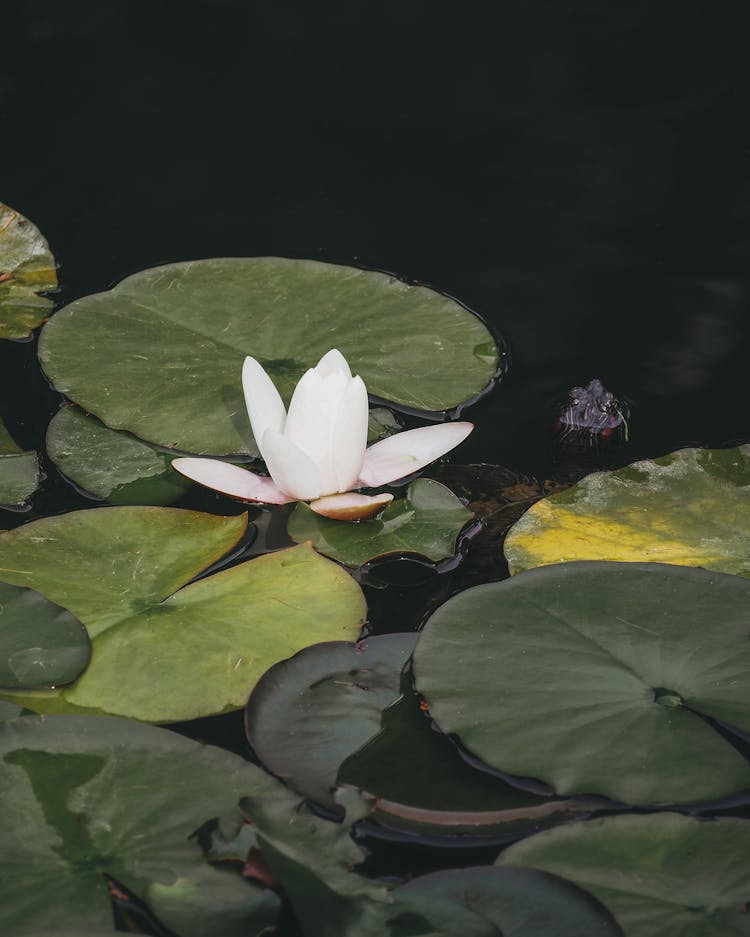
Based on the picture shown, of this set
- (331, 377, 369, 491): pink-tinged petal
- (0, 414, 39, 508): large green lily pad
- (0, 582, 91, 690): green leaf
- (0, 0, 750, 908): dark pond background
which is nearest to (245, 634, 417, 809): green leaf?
(0, 0, 750, 908): dark pond background

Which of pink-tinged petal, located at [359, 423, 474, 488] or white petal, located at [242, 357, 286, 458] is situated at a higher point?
white petal, located at [242, 357, 286, 458]

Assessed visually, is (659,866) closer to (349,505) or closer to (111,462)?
(349,505)

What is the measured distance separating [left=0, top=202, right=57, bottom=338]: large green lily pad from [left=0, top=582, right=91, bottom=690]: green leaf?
3.37 ft

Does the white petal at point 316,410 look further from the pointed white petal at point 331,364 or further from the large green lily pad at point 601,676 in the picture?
the large green lily pad at point 601,676

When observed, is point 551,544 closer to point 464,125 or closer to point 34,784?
point 34,784

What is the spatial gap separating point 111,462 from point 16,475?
7.6 inches

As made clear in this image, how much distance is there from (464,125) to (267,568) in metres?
2.25

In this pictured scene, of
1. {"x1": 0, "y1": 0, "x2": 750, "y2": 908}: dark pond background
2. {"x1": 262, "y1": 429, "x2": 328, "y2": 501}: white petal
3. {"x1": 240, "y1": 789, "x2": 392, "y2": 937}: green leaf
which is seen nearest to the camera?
{"x1": 240, "y1": 789, "x2": 392, "y2": 937}: green leaf

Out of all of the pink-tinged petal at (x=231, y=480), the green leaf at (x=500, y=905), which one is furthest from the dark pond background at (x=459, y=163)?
the green leaf at (x=500, y=905)

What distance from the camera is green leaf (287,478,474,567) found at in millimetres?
1972

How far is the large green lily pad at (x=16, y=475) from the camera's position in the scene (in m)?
2.08

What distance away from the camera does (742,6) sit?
4.23m

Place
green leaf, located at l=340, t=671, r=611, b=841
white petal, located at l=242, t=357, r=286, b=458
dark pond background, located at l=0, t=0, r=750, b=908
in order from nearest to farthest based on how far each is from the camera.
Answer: green leaf, located at l=340, t=671, r=611, b=841, white petal, located at l=242, t=357, r=286, b=458, dark pond background, located at l=0, t=0, r=750, b=908

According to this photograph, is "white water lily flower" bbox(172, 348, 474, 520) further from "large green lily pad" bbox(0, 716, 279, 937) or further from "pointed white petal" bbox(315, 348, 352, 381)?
"large green lily pad" bbox(0, 716, 279, 937)
